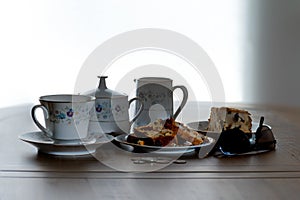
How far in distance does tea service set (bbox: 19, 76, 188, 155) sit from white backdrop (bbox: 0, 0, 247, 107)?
1555mm

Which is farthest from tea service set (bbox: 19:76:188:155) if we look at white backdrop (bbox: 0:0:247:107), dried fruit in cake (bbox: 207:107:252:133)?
white backdrop (bbox: 0:0:247:107)

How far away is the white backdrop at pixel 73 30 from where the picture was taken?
9.44ft

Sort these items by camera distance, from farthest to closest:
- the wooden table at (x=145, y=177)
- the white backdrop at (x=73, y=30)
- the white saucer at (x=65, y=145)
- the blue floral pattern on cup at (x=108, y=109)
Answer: the white backdrop at (x=73, y=30) → the blue floral pattern on cup at (x=108, y=109) → the white saucer at (x=65, y=145) → the wooden table at (x=145, y=177)

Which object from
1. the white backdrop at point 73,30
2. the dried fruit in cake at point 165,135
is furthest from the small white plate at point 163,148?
the white backdrop at point 73,30

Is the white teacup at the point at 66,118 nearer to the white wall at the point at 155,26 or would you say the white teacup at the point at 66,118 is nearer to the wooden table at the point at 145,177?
the wooden table at the point at 145,177

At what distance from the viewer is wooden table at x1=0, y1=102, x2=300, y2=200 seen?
88 centimetres

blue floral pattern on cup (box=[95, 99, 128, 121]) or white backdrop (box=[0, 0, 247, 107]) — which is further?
white backdrop (box=[0, 0, 247, 107])

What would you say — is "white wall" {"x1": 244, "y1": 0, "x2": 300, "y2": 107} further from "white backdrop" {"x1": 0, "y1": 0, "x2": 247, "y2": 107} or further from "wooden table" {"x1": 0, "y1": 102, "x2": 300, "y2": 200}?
"wooden table" {"x1": 0, "y1": 102, "x2": 300, "y2": 200}

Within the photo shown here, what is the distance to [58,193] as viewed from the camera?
876 mm

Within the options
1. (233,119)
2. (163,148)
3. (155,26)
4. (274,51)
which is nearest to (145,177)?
(163,148)

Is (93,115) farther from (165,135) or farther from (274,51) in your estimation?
(274,51)

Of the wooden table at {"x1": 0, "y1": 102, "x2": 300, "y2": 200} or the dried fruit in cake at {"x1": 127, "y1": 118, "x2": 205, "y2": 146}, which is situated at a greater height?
the dried fruit in cake at {"x1": 127, "y1": 118, "x2": 205, "y2": 146}

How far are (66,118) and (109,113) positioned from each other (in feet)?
0.50

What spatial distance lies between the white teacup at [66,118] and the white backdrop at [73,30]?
1.75 m
